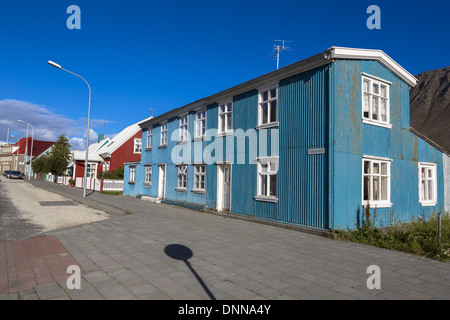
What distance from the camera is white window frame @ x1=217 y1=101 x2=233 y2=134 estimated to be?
14.9m

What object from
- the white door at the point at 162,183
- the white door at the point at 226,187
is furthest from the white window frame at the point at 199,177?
the white door at the point at 162,183

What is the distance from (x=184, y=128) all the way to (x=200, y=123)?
5.86 ft

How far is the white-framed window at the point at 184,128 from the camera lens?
1825 centimetres

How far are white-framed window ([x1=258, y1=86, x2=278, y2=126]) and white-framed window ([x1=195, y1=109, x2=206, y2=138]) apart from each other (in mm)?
4384

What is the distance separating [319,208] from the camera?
10070 millimetres

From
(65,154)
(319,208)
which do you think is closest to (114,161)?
(65,154)

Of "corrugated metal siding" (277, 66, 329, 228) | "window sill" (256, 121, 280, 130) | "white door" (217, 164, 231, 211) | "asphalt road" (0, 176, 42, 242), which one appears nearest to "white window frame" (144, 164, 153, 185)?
"white door" (217, 164, 231, 211)

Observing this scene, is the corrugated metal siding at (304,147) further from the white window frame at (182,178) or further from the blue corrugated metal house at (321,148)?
the white window frame at (182,178)

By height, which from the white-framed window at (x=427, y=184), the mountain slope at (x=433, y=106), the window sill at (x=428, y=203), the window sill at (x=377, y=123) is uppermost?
the mountain slope at (x=433, y=106)

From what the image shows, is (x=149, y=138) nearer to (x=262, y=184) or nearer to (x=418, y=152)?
(x=262, y=184)

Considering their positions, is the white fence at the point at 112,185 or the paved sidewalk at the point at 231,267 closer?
the paved sidewalk at the point at 231,267

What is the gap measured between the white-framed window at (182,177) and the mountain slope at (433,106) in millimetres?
113076

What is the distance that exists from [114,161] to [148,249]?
Answer: 89.7 feet
